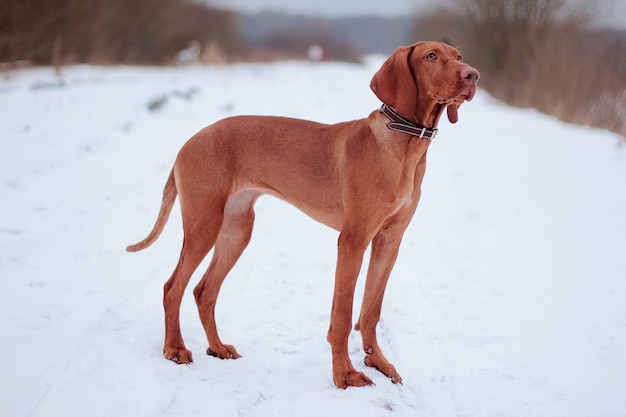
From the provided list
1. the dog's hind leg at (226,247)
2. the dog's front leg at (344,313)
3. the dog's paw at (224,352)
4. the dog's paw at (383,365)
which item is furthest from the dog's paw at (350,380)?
the dog's hind leg at (226,247)

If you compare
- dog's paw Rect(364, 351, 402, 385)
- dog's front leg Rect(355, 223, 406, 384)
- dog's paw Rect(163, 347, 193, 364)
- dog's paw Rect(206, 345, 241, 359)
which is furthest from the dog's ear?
dog's paw Rect(163, 347, 193, 364)

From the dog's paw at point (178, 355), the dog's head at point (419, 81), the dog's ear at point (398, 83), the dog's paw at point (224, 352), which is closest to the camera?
the dog's head at point (419, 81)

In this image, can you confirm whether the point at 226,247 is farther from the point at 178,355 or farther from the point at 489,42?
the point at 489,42

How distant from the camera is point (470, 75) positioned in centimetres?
270

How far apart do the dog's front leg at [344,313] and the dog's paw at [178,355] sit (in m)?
0.89

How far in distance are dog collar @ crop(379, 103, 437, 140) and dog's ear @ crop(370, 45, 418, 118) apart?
0.15 feet

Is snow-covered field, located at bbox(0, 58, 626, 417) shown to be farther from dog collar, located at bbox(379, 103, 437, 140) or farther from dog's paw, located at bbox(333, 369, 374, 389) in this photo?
dog collar, located at bbox(379, 103, 437, 140)

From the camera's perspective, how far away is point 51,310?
358cm

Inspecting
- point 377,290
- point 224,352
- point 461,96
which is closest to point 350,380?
point 377,290

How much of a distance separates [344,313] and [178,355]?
3.42 feet

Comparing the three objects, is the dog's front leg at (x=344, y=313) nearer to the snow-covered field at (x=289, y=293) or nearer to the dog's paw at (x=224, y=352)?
→ the snow-covered field at (x=289, y=293)

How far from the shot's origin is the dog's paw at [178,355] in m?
3.27

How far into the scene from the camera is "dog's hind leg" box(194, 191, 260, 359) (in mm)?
3537

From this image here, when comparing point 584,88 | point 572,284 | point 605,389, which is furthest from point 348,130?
point 584,88
